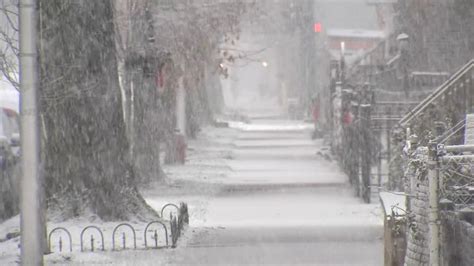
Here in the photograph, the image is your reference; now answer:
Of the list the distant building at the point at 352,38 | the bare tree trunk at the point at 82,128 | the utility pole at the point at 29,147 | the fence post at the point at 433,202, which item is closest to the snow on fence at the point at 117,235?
the bare tree trunk at the point at 82,128

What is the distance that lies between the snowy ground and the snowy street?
12mm

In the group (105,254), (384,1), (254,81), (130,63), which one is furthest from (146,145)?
(254,81)

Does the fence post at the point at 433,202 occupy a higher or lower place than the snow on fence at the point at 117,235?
higher

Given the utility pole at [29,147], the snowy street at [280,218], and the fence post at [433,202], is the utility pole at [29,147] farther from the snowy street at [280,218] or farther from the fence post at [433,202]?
the fence post at [433,202]

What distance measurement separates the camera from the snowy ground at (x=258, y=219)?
1131 cm

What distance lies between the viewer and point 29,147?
8461 millimetres

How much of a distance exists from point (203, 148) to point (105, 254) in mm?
23028

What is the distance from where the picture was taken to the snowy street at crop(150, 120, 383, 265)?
1155 cm

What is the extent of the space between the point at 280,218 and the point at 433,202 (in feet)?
24.0

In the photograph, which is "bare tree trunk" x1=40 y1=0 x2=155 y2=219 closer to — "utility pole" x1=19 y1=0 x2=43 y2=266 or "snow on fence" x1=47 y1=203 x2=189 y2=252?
"snow on fence" x1=47 y1=203 x2=189 y2=252

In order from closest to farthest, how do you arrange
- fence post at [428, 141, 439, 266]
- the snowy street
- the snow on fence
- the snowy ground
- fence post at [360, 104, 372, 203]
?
fence post at [428, 141, 439, 266] → the snowy ground → the snowy street → the snow on fence → fence post at [360, 104, 372, 203]

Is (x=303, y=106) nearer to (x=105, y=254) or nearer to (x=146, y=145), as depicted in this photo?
(x=146, y=145)

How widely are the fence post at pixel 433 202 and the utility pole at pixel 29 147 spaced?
3.42 m

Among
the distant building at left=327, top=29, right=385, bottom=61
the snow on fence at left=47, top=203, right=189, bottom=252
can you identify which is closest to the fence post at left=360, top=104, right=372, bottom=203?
the snow on fence at left=47, top=203, right=189, bottom=252
